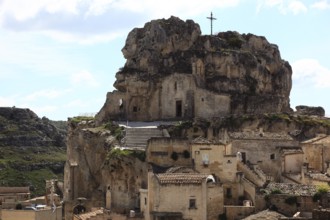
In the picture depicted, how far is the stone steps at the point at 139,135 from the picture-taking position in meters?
65.9

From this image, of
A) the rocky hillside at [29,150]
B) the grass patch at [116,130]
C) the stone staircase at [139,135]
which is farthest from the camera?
the rocky hillside at [29,150]

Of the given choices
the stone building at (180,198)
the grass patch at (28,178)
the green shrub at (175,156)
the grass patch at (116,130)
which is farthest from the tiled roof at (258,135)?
the grass patch at (28,178)

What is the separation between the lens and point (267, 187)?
57.9 m

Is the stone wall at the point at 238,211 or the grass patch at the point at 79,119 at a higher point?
the grass patch at the point at 79,119

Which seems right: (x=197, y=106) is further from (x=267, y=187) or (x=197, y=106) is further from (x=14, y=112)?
(x=14, y=112)

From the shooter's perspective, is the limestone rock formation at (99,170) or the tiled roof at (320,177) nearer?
the tiled roof at (320,177)

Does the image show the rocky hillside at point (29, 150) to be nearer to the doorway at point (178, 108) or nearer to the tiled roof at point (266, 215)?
the doorway at point (178, 108)

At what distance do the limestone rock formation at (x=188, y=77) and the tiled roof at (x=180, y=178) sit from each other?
17.0m

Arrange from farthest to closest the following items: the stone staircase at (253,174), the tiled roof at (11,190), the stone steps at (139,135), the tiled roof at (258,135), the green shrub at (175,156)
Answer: the tiled roof at (11,190) < the stone steps at (139,135) < the tiled roof at (258,135) < the green shrub at (175,156) < the stone staircase at (253,174)

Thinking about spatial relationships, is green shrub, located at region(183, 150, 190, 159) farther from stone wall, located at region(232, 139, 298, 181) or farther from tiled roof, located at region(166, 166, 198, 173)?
stone wall, located at region(232, 139, 298, 181)

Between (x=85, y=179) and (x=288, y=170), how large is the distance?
1864 cm

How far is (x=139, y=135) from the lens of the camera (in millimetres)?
67625

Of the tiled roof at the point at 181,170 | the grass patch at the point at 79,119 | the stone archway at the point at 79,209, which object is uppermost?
the grass patch at the point at 79,119

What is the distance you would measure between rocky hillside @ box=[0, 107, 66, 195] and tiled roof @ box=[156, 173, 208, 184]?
175 ft
